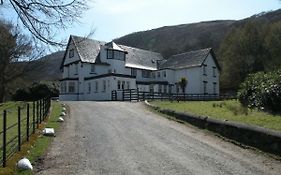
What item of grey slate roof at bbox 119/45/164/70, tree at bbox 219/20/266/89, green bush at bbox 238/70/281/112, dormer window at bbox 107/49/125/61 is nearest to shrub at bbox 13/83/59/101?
dormer window at bbox 107/49/125/61

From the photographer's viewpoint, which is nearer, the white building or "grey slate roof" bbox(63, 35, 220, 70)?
the white building

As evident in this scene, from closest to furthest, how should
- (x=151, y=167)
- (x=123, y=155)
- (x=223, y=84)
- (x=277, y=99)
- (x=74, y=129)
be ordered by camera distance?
(x=151, y=167) < (x=123, y=155) < (x=74, y=129) < (x=277, y=99) < (x=223, y=84)

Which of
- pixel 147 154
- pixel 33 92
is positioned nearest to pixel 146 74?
pixel 33 92

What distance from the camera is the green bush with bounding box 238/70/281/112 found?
19078 mm

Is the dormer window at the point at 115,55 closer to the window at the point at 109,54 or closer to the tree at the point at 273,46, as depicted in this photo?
the window at the point at 109,54

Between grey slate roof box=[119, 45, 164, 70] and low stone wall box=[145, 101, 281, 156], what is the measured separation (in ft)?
148

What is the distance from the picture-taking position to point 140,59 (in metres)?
66.9

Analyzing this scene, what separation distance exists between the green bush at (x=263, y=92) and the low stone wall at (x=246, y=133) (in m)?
3.40

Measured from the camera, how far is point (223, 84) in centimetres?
7481

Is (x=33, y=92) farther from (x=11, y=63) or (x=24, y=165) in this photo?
(x=24, y=165)

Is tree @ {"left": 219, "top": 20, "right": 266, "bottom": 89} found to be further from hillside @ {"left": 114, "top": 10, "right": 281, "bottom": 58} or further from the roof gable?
hillside @ {"left": 114, "top": 10, "right": 281, "bottom": 58}

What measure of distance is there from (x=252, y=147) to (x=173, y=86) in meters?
51.7

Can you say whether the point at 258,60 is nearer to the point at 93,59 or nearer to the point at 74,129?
the point at 93,59

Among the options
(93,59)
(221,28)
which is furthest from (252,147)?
(221,28)
